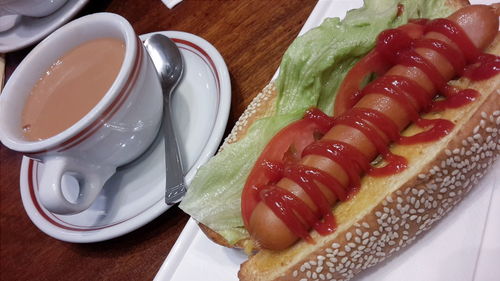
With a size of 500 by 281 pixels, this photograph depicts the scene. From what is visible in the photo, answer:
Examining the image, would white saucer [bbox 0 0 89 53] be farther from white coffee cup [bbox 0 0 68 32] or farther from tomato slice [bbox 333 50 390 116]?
tomato slice [bbox 333 50 390 116]

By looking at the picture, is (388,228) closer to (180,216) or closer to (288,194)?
(288,194)

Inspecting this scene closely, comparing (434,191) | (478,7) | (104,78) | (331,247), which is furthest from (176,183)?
(478,7)

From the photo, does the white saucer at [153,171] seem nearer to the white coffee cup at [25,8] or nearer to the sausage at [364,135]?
the sausage at [364,135]

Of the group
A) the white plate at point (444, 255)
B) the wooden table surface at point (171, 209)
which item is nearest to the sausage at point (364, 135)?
the white plate at point (444, 255)

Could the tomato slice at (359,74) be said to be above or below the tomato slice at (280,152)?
above

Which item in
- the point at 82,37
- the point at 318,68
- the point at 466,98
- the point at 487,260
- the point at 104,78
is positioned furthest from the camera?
the point at 82,37
